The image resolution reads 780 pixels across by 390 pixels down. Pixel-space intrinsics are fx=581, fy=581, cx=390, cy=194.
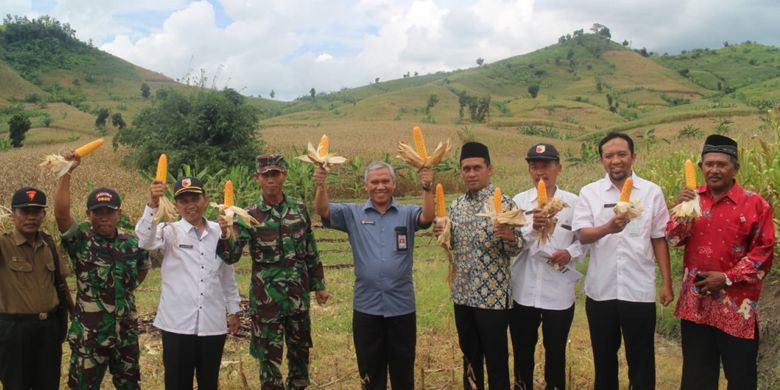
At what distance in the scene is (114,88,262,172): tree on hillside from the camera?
61.1ft

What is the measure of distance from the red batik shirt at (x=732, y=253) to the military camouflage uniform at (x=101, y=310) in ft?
11.2

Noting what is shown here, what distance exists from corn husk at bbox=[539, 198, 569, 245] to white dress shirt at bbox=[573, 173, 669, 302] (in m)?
0.27

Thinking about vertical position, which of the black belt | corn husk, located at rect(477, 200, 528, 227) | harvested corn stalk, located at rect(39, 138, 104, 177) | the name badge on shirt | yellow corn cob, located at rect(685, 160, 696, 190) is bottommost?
the black belt

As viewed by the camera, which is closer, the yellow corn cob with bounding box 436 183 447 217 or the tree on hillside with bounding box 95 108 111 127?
the yellow corn cob with bounding box 436 183 447 217

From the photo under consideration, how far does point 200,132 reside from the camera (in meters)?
18.9

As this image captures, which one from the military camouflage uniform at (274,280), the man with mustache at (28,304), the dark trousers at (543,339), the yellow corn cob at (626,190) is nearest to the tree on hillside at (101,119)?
the man with mustache at (28,304)

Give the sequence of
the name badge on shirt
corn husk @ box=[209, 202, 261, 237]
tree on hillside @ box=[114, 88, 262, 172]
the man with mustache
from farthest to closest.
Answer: tree on hillside @ box=[114, 88, 262, 172] → the name badge on shirt → the man with mustache → corn husk @ box=[209, 202, 261, 237]

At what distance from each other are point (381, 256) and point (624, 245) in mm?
1518

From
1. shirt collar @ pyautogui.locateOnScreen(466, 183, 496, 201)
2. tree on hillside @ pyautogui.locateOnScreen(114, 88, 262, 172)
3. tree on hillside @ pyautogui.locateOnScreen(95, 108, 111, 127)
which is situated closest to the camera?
shirt collar @ pyautogui.locateOnScreen(466, 183, 496, 201)

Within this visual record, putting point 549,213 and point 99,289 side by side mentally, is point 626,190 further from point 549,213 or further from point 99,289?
point 99,289

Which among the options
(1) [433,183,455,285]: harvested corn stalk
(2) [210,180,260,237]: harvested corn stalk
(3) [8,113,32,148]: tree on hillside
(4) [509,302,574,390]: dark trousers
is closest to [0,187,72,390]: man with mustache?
(2) [210,180,260,237]: harvested corn stalk

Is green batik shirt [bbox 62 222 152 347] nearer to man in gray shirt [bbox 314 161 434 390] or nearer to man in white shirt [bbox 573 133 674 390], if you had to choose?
man in gray shirt [bbox 314 161 434 390]

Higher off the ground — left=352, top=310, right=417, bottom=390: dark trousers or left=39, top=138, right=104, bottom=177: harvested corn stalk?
left=39, top=138, right=104, bottom=177: harvested corn stalk

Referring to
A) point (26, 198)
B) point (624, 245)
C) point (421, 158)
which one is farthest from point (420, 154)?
point (26, 198)
